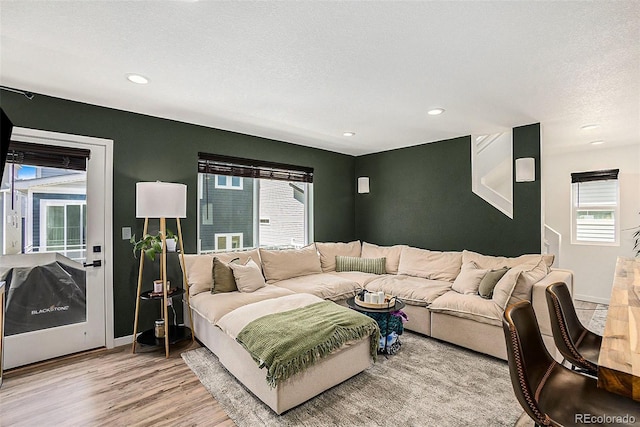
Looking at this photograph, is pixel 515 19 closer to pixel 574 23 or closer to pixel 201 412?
pixel 574 23

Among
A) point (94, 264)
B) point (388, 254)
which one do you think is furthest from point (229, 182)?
point (388, 254)

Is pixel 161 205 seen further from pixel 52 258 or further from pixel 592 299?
pixel 592 299

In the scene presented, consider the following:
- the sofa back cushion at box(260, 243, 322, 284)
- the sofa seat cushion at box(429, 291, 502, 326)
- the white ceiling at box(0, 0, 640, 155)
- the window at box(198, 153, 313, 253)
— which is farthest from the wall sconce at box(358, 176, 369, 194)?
the sofa seat cushion at box(429, 291, 502, 326)

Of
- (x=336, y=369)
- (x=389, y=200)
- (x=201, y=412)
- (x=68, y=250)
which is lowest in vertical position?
(x=201, y=412)

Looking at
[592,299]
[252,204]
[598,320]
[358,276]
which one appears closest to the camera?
[598,320]

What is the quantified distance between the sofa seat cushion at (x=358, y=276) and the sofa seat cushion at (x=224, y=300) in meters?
1.14

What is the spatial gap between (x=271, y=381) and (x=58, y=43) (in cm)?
261

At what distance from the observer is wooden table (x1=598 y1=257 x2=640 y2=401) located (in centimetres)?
104

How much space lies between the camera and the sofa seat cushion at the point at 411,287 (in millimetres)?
3596

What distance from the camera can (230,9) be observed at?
1713mm

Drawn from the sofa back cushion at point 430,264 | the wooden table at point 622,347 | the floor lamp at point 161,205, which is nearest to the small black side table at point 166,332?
the floor lamp at point 161,205

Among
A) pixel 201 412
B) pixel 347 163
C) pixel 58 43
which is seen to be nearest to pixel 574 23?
pixel 58 43

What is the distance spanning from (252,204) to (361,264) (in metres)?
1.85

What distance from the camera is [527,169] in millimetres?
3832
